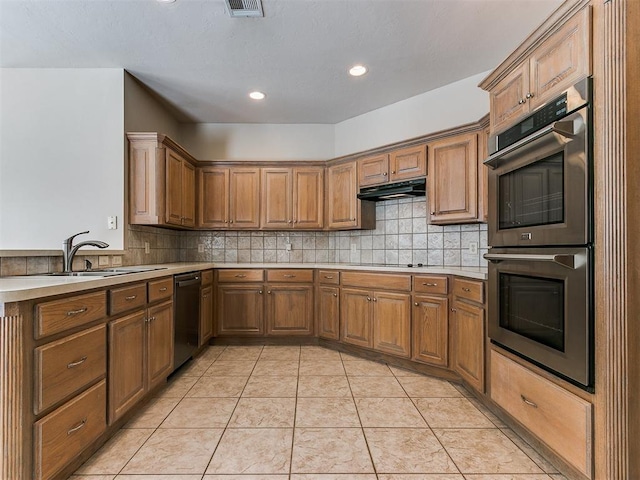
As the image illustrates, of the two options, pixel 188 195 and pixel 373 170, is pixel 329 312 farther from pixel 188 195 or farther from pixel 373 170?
pixel 188 195

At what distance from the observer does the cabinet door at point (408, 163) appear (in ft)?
10.4

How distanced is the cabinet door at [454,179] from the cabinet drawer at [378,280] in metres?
0.65

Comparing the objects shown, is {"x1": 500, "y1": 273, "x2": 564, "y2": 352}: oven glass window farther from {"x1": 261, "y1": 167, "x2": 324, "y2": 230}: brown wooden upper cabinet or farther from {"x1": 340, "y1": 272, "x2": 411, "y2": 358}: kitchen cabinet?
{"x1": 261, "y1": 167, "x2": 324, "y2": 230}: brown wooden upper cabinet

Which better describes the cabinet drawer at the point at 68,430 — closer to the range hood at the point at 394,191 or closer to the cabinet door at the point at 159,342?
the cabinet door at the point at 159,342

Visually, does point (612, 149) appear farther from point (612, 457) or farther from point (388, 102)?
point (388, 102)

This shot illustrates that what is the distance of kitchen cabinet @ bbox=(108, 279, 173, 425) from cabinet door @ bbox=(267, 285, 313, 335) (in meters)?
1.22

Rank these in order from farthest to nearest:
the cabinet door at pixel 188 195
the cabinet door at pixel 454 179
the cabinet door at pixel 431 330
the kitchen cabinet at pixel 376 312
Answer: the cabinet door at pixel 188 195 → the kitchen cabinet at pixel 376 312 → the cabinet door at pixel 454 179 → the cabinet door at pixel 431 330

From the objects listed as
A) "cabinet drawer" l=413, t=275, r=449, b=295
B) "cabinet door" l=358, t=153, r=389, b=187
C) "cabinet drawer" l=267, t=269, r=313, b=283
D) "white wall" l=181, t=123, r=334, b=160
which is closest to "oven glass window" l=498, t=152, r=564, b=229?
"cabinet drawer" l=413, t=275, r=449, b=295

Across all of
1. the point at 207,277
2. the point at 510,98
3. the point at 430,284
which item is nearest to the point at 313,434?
the point at 430,284

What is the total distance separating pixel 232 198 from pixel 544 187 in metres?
3.21

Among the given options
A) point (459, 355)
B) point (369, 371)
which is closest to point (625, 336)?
point (459, 355)

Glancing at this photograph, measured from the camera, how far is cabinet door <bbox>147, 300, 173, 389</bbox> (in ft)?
7.39

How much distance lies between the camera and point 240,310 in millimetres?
3639

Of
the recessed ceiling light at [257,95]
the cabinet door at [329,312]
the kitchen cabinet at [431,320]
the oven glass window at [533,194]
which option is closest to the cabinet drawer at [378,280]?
the kitchen cabinet at [431,320]
